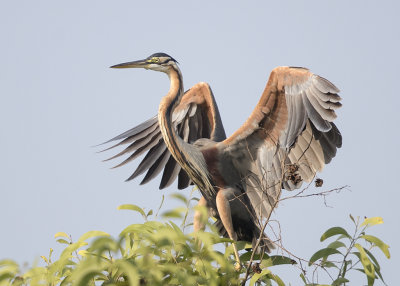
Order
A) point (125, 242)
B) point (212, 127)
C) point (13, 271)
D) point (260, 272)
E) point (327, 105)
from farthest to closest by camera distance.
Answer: point (212, 127) → point (327, 105) → point (260, 272) → point (125, 242) → point (13, 271)

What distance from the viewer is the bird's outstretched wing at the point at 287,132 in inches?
227

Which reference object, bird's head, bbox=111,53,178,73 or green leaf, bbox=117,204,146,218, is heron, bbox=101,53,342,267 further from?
green leaf, bbox=117,204,146,218

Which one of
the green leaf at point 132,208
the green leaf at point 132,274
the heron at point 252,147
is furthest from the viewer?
the heron at point 252,147

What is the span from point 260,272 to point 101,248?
62.9 inches

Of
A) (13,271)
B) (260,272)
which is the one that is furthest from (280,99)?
(13,271)

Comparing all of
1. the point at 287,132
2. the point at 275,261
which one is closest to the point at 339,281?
the point at 275,261

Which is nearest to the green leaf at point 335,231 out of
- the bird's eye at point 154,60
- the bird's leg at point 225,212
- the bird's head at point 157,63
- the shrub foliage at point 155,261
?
the shrub foliage at point 155,261

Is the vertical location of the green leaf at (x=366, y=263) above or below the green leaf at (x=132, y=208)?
below

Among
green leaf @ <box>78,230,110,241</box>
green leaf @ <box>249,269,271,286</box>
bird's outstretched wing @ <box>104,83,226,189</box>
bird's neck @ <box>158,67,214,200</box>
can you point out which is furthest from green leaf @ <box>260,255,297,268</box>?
bird's outstretched wing @ <box>104,83,226,189</box>

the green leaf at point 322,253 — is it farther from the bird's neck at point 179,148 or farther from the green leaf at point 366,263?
the bird's neck at point 179,148

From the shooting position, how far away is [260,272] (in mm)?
3746

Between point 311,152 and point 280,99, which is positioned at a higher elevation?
point 280,99

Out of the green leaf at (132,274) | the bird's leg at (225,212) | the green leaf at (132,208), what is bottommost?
the bird's leg at (225,212)

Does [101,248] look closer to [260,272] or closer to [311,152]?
[260,272]
